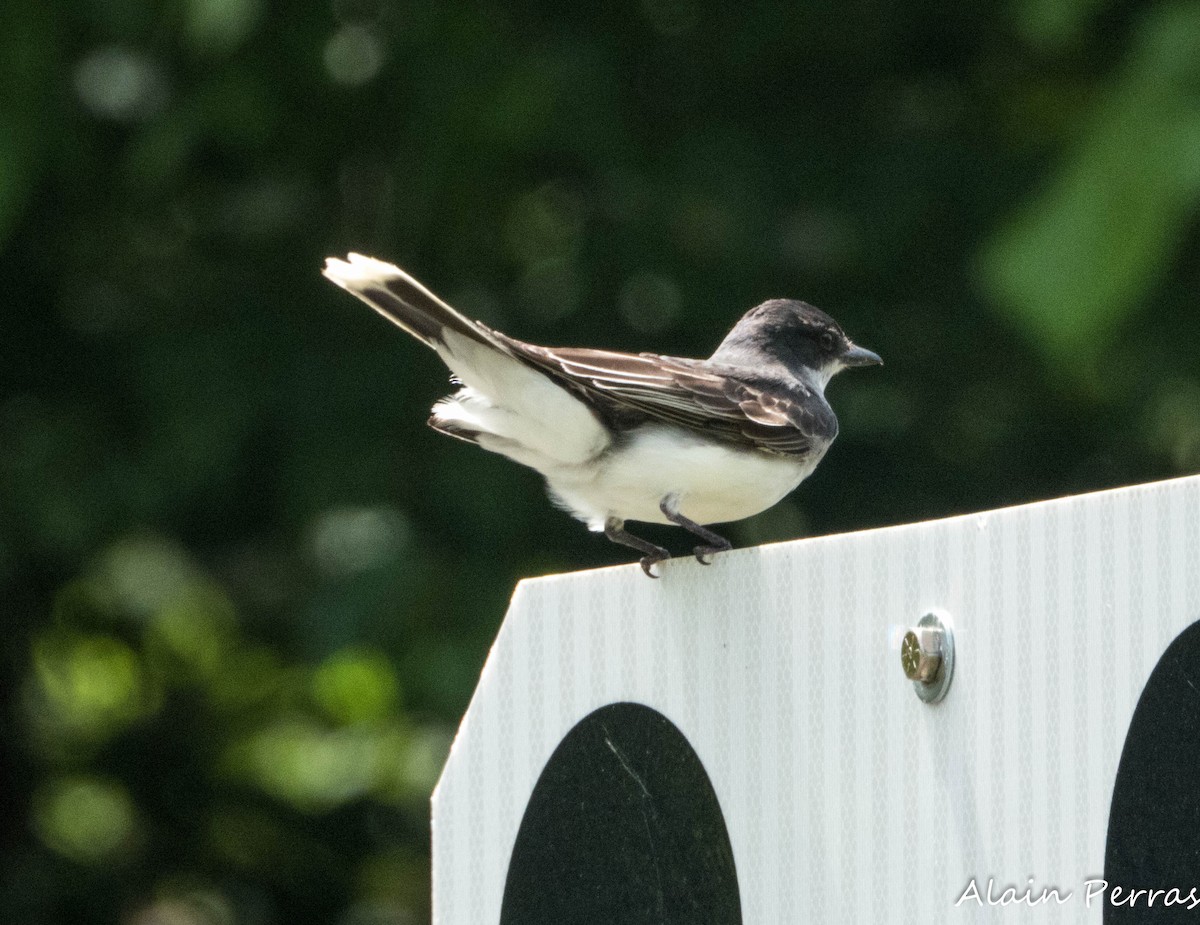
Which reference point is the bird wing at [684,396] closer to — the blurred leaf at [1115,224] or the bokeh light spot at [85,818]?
the blurred leaf at [1115,224]

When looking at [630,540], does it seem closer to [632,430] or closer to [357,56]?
[632,430]

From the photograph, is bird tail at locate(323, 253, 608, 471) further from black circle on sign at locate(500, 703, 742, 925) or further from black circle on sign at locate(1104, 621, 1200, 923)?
black circle on sign at locate(1104, 621, 1200, 923)

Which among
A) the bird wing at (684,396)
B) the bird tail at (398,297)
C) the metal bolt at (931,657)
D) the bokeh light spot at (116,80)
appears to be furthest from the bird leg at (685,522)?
the bokeh light spot at (116,80)

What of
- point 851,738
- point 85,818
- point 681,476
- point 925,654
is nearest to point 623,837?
point 851,738

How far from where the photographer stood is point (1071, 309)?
12.8 feet

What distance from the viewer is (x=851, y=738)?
7.09 feet

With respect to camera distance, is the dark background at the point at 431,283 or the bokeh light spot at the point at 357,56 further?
the bokeh light spot at the point at 357,56

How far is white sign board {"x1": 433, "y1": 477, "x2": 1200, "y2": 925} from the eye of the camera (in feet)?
5.61

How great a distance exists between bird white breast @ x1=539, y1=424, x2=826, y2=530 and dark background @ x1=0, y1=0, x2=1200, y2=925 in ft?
5.66

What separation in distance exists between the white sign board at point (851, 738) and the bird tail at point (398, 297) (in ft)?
2.01

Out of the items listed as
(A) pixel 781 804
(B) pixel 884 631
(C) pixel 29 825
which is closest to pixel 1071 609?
(B) pixel 884 631

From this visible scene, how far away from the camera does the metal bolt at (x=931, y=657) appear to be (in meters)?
2.00

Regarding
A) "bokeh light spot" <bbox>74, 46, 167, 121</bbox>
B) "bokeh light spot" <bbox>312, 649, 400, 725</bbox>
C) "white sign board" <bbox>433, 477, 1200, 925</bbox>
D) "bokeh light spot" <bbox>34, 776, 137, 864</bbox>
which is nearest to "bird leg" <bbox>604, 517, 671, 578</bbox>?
"white sign board" <bbox>433, 477, 1200, 925</bbox>

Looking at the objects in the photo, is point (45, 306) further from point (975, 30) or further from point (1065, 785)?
point (1065, 785)
